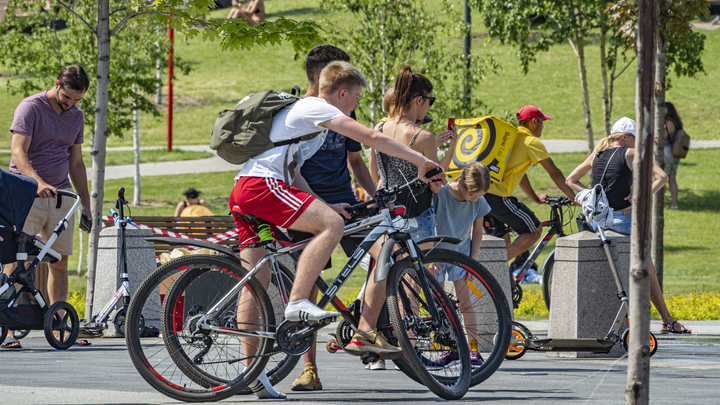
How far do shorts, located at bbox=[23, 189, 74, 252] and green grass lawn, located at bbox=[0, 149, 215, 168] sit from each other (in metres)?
25.0

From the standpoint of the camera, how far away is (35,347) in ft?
25.9

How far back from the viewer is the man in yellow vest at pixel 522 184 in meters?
8.83

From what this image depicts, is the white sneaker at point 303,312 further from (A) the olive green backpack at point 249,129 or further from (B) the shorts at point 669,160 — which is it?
(B) the shorts at point 669,160

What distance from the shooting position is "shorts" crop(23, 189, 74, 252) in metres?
7.71

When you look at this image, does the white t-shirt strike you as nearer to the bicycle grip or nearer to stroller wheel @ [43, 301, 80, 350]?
the bicycle grip

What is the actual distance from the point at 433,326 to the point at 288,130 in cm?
129

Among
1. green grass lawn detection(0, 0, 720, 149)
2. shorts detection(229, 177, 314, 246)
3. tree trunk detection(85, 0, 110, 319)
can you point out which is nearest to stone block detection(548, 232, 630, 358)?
shorts detection(229, 177, 314, 246)

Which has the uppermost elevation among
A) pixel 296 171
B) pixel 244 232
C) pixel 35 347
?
pixel 296 171

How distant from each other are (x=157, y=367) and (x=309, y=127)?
1.41 m

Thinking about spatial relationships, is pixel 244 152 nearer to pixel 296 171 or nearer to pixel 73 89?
pixel 296 171

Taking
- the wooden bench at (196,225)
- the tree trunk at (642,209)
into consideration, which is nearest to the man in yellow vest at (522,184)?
the wooden bench at (196,225)

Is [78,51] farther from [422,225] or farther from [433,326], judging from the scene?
[433,326]

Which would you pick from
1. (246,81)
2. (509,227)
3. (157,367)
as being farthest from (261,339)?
(246,81)

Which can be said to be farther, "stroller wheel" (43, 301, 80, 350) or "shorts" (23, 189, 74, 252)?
"shorts" (23, 189, 74, 252)
